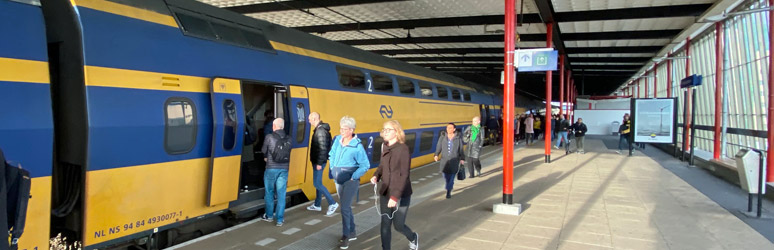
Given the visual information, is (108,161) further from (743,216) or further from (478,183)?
(743,216)

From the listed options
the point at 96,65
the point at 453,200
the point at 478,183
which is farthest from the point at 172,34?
the point at 478,183

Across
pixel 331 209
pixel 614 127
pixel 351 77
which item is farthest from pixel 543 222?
pixel 614 127

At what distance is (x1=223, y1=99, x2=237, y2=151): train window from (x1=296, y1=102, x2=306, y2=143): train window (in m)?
1.38

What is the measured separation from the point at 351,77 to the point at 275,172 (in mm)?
3297

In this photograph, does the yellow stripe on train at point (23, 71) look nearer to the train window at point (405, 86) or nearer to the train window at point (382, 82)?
the train window at point (382, 82)

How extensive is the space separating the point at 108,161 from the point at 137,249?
135 cm

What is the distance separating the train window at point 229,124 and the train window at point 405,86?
18.8 ft

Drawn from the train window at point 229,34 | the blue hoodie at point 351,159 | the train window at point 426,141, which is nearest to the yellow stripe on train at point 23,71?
the train window at point 229,34

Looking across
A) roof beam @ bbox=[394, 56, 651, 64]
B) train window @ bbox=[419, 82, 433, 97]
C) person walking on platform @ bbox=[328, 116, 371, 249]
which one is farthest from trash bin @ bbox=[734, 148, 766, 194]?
roof beam @ bbox=[394, 56, 651, 64]

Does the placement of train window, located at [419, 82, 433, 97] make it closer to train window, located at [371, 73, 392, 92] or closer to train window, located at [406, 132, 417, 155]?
train window, located at [406, 132, 417, 155]

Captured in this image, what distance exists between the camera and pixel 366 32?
54.0 ft

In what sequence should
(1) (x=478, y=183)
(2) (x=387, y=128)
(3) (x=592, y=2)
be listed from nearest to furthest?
(2) (x=387, y=128) < (1) (x=478, y=183) < (3) (x=592, y=2)

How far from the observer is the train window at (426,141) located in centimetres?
1199

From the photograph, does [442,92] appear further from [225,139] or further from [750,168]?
[225,139]
